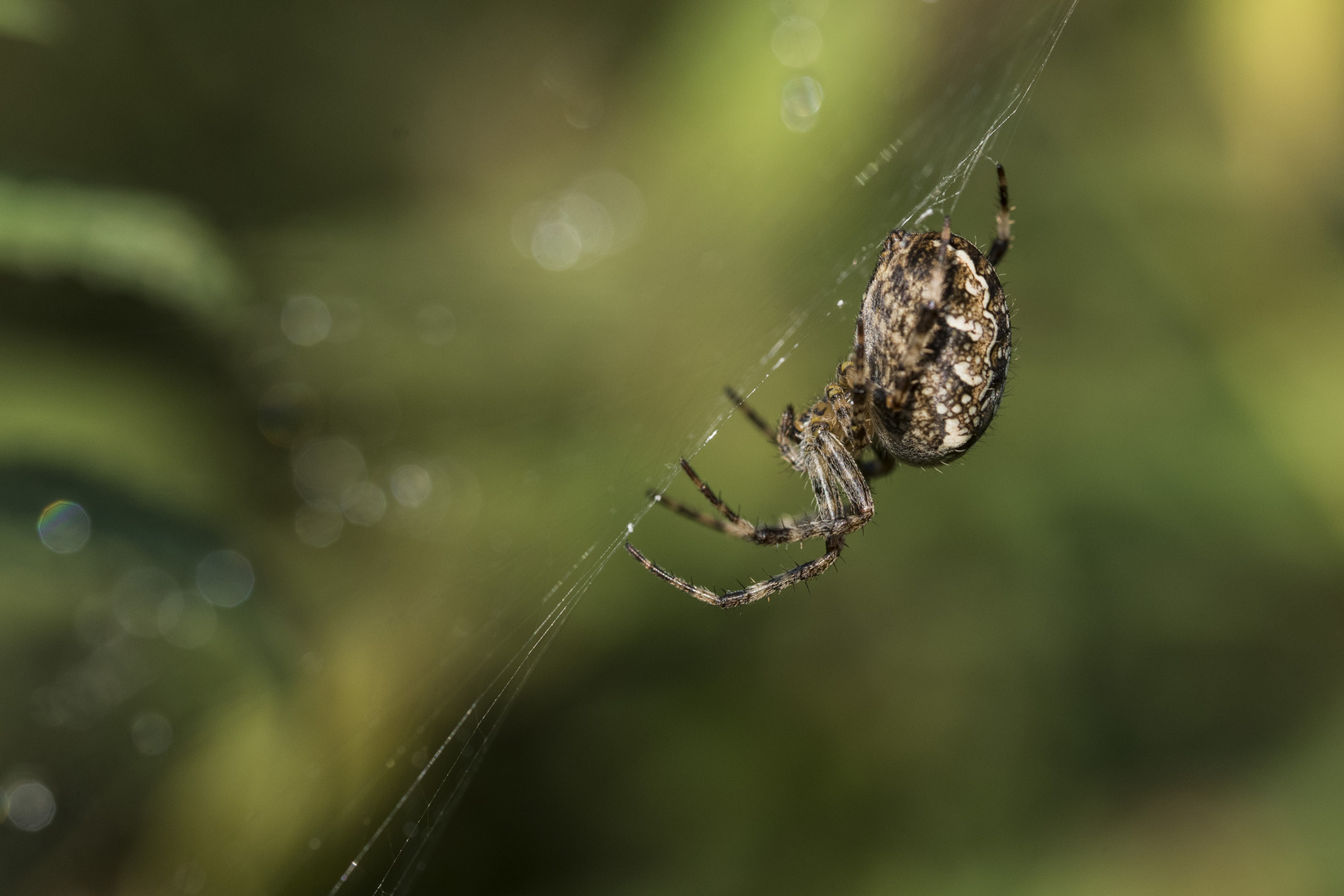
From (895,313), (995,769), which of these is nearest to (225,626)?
(895,313)

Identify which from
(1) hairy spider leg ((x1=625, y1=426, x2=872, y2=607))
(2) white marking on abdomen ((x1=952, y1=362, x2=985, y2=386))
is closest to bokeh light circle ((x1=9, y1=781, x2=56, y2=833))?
(1) hairy spider leg ((x1=625, y1=426, x2=872, y2=607))

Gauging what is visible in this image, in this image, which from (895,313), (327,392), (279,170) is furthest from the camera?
(327,392)

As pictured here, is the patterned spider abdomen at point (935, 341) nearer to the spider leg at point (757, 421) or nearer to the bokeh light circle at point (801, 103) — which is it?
the spider leg at point (757, 421)

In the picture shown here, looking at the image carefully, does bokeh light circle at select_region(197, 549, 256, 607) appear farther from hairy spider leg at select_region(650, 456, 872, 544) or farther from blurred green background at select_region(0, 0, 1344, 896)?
hairy spider leg at select_region(650, 456, 872, 544)

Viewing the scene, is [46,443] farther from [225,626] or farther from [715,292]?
[715,292]

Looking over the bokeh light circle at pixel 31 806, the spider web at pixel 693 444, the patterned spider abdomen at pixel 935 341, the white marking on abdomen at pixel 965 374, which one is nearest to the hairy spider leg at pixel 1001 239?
the spider web at pixel 693 444

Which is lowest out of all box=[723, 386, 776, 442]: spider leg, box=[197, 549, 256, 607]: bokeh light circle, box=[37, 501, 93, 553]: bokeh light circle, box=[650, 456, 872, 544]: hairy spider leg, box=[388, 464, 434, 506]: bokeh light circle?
box=[37, 501, 93, 553]: bokeh light circle
